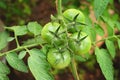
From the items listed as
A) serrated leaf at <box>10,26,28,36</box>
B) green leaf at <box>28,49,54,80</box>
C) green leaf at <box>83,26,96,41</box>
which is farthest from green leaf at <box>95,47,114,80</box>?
serrated leaf at <box>10,26,28,36</box>

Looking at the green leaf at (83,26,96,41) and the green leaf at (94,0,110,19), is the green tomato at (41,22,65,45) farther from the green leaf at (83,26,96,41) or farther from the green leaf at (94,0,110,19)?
the green leaf at (83,26,96,41)

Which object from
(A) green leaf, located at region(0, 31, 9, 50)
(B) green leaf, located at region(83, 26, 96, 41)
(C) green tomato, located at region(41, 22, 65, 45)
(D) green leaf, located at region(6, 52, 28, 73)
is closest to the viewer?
(C) green tomato, located at region(41, 22, 65, 45)

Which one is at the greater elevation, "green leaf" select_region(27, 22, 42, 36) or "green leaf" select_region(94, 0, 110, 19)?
"green leaf" select_region(94, 0, 110, 19)

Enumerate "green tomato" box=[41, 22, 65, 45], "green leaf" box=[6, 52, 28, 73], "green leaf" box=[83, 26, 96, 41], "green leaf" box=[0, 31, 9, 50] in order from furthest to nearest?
1. "green leaf" box=[83, 26, 96, 41]
2. "green leaf" box=[0, 31, 9, 50]
3. "green leaf" box=[6, 52, 28, 73]
4. "green tomato" box=[41, 22, 65, 45]

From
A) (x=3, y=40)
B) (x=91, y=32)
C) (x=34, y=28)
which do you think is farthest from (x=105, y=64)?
(x=3, y=40)

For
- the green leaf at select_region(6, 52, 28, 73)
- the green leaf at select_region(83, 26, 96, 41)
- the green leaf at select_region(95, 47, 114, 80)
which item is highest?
the green leaf at select_region(6, 52, 28, 73)

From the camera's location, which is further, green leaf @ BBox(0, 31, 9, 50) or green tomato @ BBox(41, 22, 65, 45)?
green leaf @ BBox(0, 31, 9, 50)

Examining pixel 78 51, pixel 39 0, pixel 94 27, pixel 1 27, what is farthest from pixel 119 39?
pixel 39 0

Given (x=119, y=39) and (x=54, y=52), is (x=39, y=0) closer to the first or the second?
(x=119, y=39)
